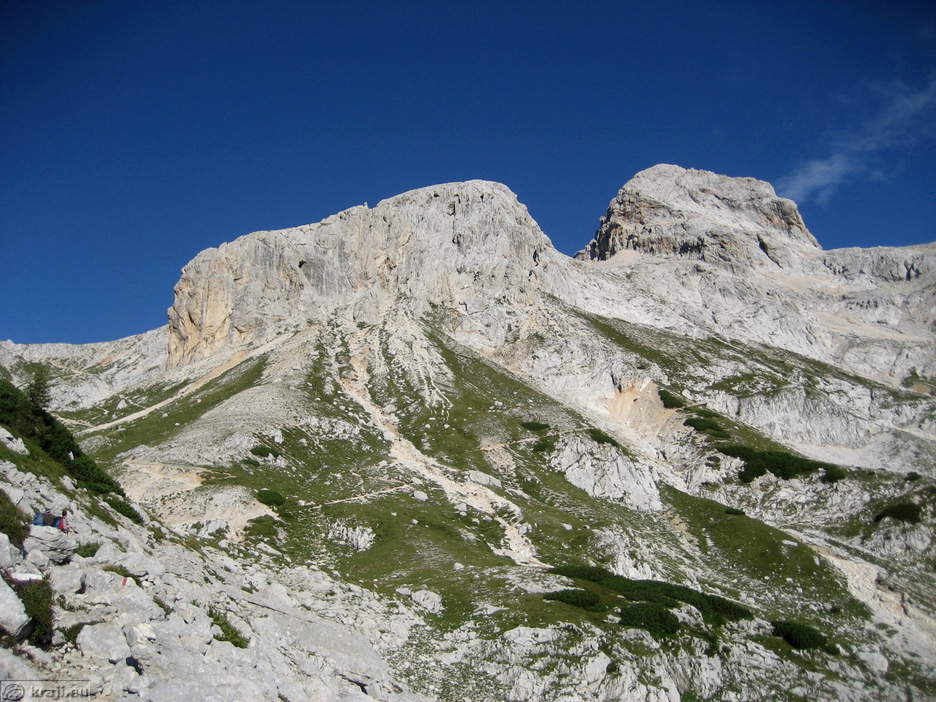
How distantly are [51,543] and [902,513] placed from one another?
77527 mm

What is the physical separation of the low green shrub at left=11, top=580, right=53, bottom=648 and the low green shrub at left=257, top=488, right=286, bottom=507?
38.1 meters

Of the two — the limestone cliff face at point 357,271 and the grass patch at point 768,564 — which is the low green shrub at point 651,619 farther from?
the limestone cliff face at point 357,271

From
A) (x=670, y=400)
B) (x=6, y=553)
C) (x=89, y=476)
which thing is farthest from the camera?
(x=670, y=400)

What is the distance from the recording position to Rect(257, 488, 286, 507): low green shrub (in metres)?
53.3

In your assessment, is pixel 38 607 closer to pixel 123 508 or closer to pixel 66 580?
pixel 66 580

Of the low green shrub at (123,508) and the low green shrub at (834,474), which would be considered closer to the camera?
the low green shrub at (123,508)

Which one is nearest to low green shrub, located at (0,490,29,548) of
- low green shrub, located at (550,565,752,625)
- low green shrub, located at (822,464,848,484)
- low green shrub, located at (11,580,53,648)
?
low green shrub, located at (11,580,53,648)

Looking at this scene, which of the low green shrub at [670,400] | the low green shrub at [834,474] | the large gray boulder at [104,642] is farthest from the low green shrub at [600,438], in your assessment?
the large gray boulder at [104,642]

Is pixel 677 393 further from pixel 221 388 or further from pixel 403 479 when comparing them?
pixel 221 388

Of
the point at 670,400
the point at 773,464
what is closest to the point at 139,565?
the point at 773,464

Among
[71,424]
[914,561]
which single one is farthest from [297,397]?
[914,561]

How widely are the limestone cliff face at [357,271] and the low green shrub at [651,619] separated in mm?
107925

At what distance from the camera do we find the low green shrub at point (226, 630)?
68.4 feet

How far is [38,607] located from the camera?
49.8ft
